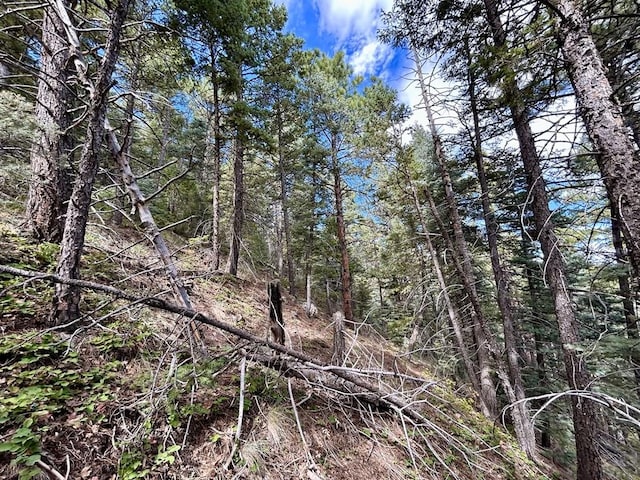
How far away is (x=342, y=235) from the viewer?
1039 centimetres

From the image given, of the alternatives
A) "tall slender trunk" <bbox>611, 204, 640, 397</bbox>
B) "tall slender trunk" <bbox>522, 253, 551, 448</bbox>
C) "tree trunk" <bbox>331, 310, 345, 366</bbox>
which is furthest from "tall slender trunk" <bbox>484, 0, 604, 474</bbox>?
"tall slender trunk" <bbox>522, 253, 551, 448</bbox>

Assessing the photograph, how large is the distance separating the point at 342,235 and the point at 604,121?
8.14m

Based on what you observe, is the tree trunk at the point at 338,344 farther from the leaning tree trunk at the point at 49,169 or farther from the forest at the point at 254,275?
the leaning tree trunk at the point at 49,169

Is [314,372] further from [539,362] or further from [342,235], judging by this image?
[539,362]

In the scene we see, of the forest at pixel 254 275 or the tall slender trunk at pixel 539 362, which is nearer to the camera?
the forest at pixel 254 275

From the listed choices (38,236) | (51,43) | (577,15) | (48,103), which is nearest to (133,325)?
(38,236)

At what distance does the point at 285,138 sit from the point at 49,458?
39.2 feet

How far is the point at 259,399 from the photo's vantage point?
8.57 ft

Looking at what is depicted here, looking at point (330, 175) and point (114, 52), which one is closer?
point (114, 52)

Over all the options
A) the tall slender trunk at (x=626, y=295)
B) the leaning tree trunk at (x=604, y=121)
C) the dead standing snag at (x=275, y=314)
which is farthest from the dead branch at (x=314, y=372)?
the leaning tree trunk at (x=604, y=121)

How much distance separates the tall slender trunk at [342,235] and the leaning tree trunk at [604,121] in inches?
313

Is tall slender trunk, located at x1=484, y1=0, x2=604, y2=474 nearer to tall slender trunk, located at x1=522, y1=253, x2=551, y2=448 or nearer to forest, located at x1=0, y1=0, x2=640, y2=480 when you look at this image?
forest, located at x1=0, y1=0, x2=640, y2=480

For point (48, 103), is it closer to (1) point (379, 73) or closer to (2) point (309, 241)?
(1) point (379, 73)

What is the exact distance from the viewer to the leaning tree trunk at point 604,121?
2297mm
